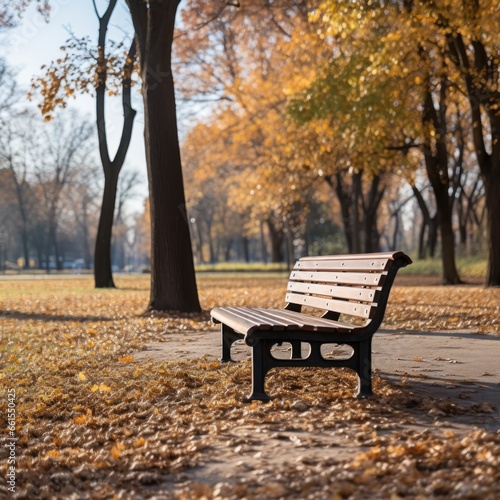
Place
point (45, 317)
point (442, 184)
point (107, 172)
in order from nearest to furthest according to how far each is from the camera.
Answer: point (45, 317) → point (442, 184) → point (107, 172)

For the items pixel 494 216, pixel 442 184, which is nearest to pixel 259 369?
pixel 494 216

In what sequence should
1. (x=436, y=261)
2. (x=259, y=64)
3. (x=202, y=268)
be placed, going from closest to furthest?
(x=259, y=64) < (x=436, y=261) < (x=202, y=268)


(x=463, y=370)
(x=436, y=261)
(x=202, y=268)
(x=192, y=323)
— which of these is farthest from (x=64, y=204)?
(x=463, y=370)

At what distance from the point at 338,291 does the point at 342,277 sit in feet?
0.41

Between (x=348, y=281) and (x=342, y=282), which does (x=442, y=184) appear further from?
(x=348, y=281)

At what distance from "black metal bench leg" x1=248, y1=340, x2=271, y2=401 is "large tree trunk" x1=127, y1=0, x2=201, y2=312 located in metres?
7.54

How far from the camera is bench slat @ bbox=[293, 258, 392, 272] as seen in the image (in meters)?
5.89

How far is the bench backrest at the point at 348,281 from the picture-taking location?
228 inches

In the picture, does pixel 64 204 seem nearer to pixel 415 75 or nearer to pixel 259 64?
pixel 259 64

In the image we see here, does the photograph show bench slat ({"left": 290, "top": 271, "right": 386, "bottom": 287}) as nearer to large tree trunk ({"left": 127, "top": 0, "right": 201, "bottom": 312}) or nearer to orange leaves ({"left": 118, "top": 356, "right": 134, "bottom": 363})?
orange leaves ({"left": 118, "top": 356, "right": 134, "bottom": 363})

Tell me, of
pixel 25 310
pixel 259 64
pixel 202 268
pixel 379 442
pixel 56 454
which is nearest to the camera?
pixel 379 442

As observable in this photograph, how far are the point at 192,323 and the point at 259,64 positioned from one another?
20.5 meters

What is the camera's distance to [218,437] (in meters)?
4.84

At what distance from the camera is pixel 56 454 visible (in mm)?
4809
